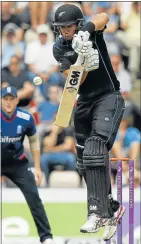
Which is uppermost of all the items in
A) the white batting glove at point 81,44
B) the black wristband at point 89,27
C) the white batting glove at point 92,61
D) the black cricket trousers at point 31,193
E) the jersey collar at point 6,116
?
the black wristband at point 89,27

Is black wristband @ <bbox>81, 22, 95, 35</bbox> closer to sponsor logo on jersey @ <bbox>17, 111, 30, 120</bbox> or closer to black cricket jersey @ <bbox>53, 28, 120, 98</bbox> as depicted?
black cricket jersey @ <bbox>53, 28, 120, 98</bbox>

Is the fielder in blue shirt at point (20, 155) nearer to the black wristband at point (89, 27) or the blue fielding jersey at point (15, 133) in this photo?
the blue fielding jersey at point (15, 133)

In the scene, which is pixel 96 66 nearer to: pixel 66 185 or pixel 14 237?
pixel 14 237

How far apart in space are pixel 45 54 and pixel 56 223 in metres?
3.74

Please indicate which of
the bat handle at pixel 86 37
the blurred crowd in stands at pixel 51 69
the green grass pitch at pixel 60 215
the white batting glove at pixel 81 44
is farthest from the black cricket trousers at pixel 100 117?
the blurred crowd in stands at pixel 51 69

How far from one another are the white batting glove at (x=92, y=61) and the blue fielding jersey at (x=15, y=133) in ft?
8.89

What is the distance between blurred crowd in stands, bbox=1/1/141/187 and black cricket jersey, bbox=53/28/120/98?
17.4 feet

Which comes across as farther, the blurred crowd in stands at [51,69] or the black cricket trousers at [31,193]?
the blurred crowd in stands at [51,69]

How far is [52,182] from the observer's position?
12.6m

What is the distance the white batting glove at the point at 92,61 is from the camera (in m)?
6.81

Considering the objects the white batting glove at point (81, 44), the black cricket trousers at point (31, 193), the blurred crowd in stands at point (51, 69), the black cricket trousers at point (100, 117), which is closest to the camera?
the white batting glove at point (81, 44)

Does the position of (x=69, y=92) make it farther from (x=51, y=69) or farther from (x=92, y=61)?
(x=51, y=69)

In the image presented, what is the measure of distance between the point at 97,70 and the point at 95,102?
271mm

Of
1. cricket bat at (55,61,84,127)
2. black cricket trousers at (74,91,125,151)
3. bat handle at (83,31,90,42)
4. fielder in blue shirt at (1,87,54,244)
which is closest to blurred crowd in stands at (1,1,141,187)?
fielder in blue shirt at (1,87,54,244)
